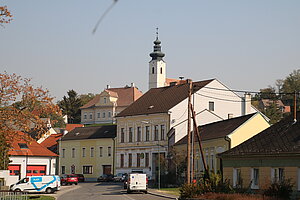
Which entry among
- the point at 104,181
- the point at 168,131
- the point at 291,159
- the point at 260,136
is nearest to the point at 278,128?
the point at 260,136

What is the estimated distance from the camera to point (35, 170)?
74688 millimetres

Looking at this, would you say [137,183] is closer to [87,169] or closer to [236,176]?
[236,176]

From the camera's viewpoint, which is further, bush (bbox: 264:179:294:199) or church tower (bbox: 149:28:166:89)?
church tower (bbox: 149:28:166:89)

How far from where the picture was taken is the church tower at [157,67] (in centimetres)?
14859

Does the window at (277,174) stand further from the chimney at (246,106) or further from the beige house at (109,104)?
the beige house at (109,104)

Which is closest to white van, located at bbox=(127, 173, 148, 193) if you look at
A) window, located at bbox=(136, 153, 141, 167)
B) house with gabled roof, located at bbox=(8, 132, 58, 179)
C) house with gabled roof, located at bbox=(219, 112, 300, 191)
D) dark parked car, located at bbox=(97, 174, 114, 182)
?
house with gabled roof, located at bbox=(219, 112, 300, 191)

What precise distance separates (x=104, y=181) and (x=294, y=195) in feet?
161

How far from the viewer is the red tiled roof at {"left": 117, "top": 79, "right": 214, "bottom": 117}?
3113 inches

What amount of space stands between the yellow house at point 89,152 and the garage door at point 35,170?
13.6m

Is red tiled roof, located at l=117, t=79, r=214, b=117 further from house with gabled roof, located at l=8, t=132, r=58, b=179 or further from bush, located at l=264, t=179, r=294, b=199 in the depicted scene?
bush, located at l=264, t=179, r=294, b=199

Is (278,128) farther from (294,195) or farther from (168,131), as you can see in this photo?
(168,131)

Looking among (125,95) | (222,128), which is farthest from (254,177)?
(125,95)

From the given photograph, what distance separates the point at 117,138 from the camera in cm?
8669

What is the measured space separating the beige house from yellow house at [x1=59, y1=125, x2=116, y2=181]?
44.7m
